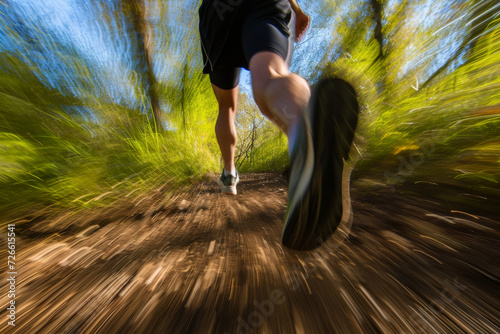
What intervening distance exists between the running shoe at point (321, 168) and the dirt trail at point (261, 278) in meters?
0.10

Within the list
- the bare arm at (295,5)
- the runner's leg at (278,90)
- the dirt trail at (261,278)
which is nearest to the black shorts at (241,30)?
the runner's leg at (278,90)

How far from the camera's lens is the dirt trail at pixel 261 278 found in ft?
1.29

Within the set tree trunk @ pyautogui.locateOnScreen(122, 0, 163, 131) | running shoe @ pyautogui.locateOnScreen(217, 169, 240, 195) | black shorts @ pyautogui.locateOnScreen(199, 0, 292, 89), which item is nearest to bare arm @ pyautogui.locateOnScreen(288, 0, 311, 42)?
black shorts @ pyautogui.locateOnScreen(199, 0, 292, 89)

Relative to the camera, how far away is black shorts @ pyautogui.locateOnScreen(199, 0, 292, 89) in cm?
71

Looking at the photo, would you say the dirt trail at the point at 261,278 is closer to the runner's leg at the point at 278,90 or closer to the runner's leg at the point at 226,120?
the runner's leg at the point at 278,90

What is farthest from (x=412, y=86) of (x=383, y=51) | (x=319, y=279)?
(x=319, y=279)

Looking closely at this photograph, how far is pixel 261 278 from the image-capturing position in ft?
1.76

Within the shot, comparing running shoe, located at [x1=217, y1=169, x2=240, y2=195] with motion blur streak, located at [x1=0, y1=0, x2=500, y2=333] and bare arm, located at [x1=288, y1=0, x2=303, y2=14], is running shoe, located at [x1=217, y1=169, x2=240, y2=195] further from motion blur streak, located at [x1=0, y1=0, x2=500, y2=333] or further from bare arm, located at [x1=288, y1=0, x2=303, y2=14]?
bare arm, located at [x1=288, y1=0, x2=303, y2=14]

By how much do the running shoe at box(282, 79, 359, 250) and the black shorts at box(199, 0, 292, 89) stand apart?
24 cm

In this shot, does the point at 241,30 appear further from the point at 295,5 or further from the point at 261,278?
the point at 261,278

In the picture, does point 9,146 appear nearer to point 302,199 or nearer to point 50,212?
point 50,212

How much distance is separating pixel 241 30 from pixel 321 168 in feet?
2.09

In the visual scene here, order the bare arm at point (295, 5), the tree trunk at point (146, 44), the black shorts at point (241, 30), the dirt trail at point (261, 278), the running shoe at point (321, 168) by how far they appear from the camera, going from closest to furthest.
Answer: the dirt trail at point (261, 278)
the running shoe at point (321, 168)
the black shorts at point (241, 30)
the bare arm at point (295, 5)
the tree trunk at point (146, 44)

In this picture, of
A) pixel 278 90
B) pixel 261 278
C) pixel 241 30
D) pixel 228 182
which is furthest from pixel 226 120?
pixel 261 278
